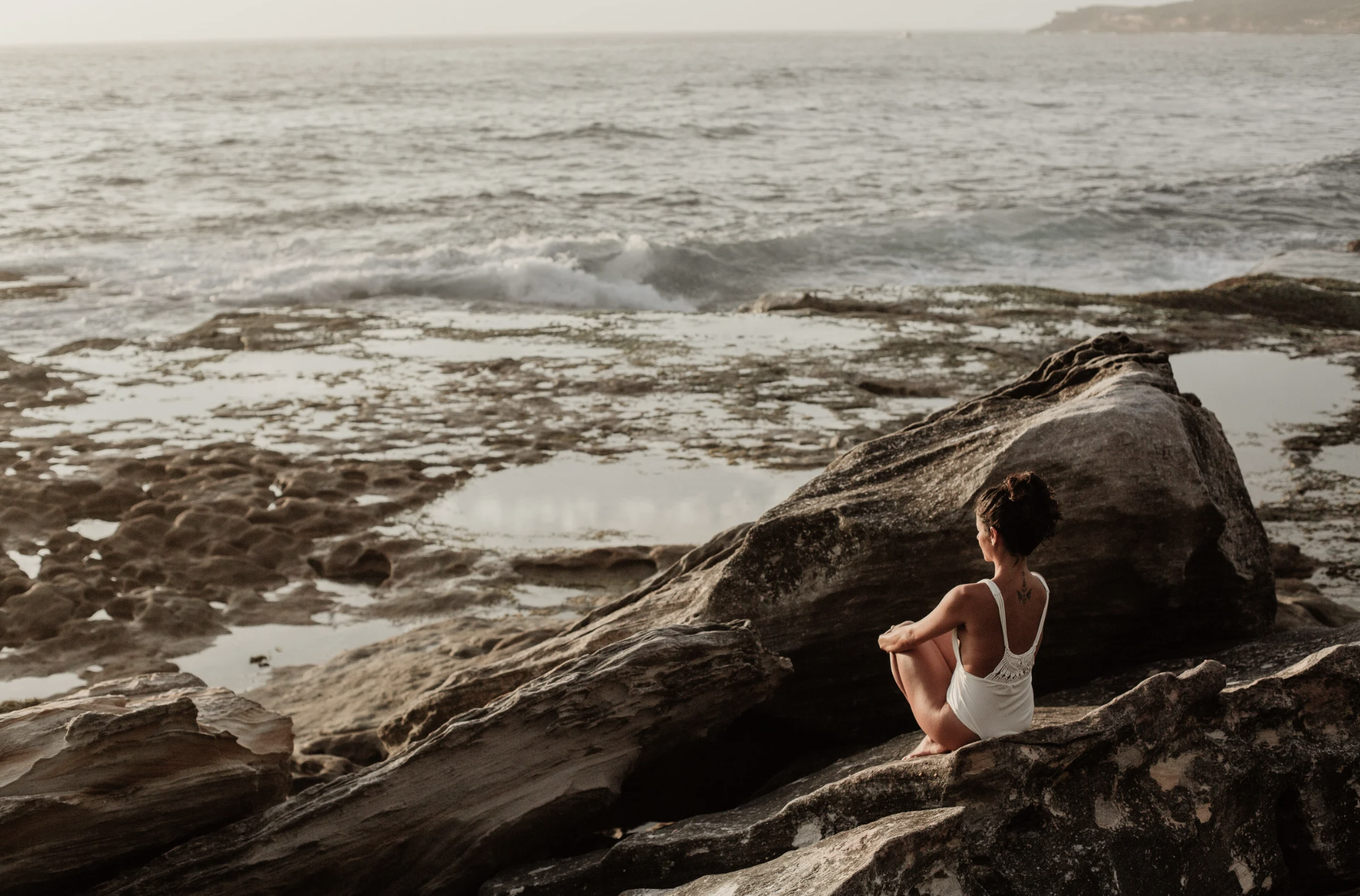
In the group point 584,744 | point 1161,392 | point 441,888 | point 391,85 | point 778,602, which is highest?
point 391,85

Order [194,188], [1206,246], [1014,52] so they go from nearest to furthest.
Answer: [1206,246] → [194,188] → [1014,52]

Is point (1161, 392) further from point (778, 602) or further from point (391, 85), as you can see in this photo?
point (391, 85)

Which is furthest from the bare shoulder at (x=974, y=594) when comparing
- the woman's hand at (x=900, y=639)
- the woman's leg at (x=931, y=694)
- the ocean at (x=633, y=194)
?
the ocean at (x=633, y=194)

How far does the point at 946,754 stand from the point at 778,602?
5.96 feet

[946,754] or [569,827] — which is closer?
[946,754]

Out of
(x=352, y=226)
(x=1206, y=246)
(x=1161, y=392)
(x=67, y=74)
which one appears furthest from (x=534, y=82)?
(x=1161, y=392)

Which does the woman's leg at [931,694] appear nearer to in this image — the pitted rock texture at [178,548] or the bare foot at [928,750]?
the bare foot at [928,750]

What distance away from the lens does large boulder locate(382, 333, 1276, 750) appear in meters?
5.76

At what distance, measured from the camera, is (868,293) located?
19.5 m

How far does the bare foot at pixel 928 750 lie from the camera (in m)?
4.58

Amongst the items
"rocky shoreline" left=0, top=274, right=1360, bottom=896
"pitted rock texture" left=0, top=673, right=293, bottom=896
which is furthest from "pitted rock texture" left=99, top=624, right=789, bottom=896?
"pitted rock texture" left=0, top=673, right=293, bottom=896

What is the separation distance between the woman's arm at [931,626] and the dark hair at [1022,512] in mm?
267

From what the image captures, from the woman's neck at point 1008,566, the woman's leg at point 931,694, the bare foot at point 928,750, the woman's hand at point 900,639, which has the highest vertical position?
the woman's neck at point 1008,566

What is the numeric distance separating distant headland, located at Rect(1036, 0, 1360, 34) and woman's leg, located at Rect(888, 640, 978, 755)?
5466 inches
